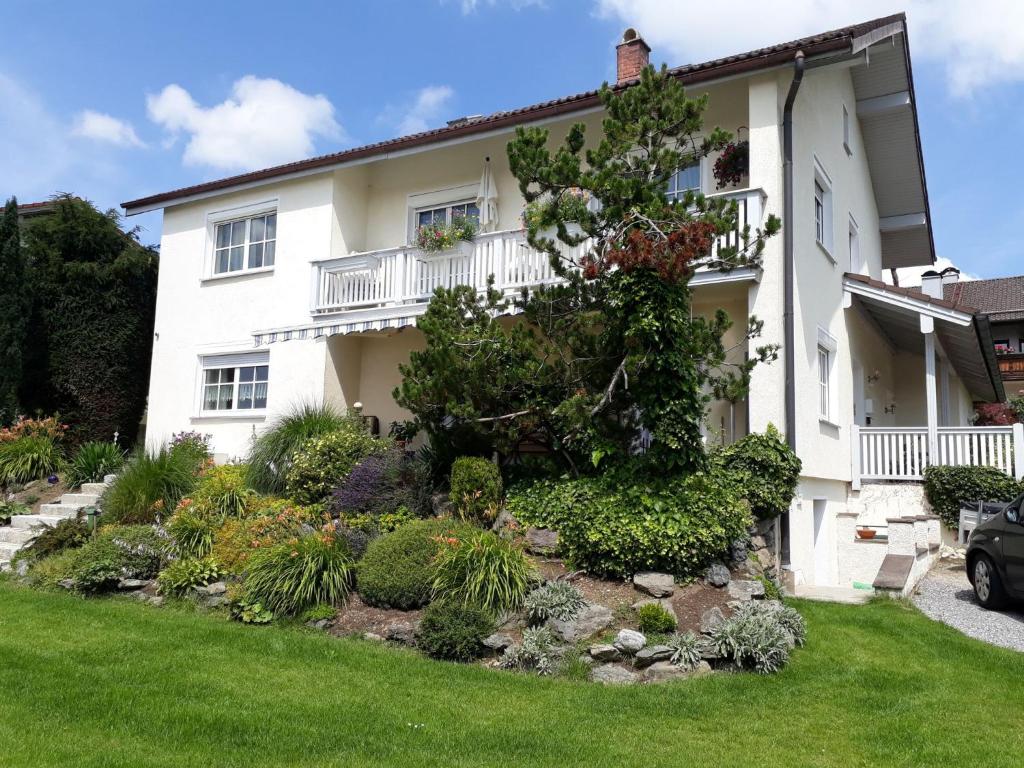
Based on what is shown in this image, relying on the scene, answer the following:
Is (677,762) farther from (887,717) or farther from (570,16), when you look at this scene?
(570,16)

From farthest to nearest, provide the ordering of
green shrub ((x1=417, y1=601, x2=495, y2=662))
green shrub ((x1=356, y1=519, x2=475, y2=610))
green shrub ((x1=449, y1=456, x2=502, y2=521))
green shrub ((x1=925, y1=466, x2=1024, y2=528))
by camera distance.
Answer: green shrub ((x1=925, y1=466, x2=1024, y2=528)), green shrub ((x1=449, y1=456, x2=502, y2=521)), green shrub ((x1=356, y1=519, x2=475, y2=610)), green shrub ((x1=417, y1=601, x2=495, y2=662))

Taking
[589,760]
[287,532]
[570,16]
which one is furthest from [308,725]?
[570,16]

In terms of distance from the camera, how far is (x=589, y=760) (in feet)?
18.8

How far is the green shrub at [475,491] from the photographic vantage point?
11281 mm

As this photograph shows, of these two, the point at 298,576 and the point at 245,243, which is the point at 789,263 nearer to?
the point at 298,576

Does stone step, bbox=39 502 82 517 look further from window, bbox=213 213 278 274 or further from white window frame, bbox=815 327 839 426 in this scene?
white window frame, bbox=815 327 839 426

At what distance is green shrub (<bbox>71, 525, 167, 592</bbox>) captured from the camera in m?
11.1

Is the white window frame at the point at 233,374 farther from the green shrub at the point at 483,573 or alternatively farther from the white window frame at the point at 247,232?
the green shrub at the point at 483,573

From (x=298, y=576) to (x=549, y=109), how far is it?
30.8ft

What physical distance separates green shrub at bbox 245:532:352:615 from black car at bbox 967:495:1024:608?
840cm

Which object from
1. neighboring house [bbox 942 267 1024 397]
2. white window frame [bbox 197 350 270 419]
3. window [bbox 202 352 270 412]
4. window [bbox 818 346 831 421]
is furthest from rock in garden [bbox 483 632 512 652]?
neighboring house [bbox 942 267 1024 397]

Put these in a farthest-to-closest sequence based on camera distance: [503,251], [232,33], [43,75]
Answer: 1. [503,251]
2. [232,33]
3. [43,75]

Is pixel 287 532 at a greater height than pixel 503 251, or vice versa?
pixel 503 251

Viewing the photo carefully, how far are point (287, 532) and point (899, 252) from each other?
20767 millimetres
